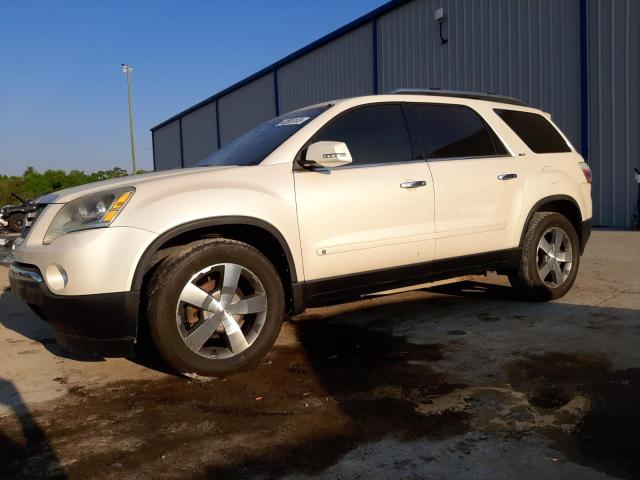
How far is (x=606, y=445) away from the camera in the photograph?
97.4 inches

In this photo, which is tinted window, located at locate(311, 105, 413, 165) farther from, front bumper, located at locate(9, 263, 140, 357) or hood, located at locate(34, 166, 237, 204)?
front bumper, located at locate(9, 263, 140, 357)

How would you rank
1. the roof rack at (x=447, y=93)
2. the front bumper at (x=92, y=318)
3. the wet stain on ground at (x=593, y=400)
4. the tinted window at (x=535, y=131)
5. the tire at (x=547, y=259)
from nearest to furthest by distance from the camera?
the wet stain on ground at (x=593, y=400), the front bumper at (x=92, y=318), the roof rack at (x=447, y=93), the tire at (x=547, y=259), the tinted window at (x=535, y=131)

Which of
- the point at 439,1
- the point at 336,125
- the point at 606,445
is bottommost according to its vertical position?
the point at 606,445

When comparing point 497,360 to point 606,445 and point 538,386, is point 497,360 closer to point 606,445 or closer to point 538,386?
point 538,386

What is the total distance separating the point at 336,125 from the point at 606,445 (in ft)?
8.50

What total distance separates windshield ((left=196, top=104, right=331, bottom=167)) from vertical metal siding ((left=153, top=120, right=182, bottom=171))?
99.0ft

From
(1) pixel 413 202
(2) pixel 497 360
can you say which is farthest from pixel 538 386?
(1) pixel 413 202

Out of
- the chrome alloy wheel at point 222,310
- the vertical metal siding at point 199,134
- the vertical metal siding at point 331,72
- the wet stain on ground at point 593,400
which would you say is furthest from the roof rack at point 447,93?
the vertical metal siding at point 199,134

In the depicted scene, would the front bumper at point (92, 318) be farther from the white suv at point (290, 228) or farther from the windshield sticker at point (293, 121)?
the windshield sticker at point (293, 121)

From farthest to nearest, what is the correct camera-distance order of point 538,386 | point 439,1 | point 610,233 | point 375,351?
point 439,1 → point 610,233 → point 375,351 → point 538,386

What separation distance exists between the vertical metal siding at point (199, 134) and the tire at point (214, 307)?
2490 cm

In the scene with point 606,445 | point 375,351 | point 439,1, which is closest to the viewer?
point 606,445

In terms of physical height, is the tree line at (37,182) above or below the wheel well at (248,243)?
above

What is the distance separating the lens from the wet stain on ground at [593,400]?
94.0 inches
